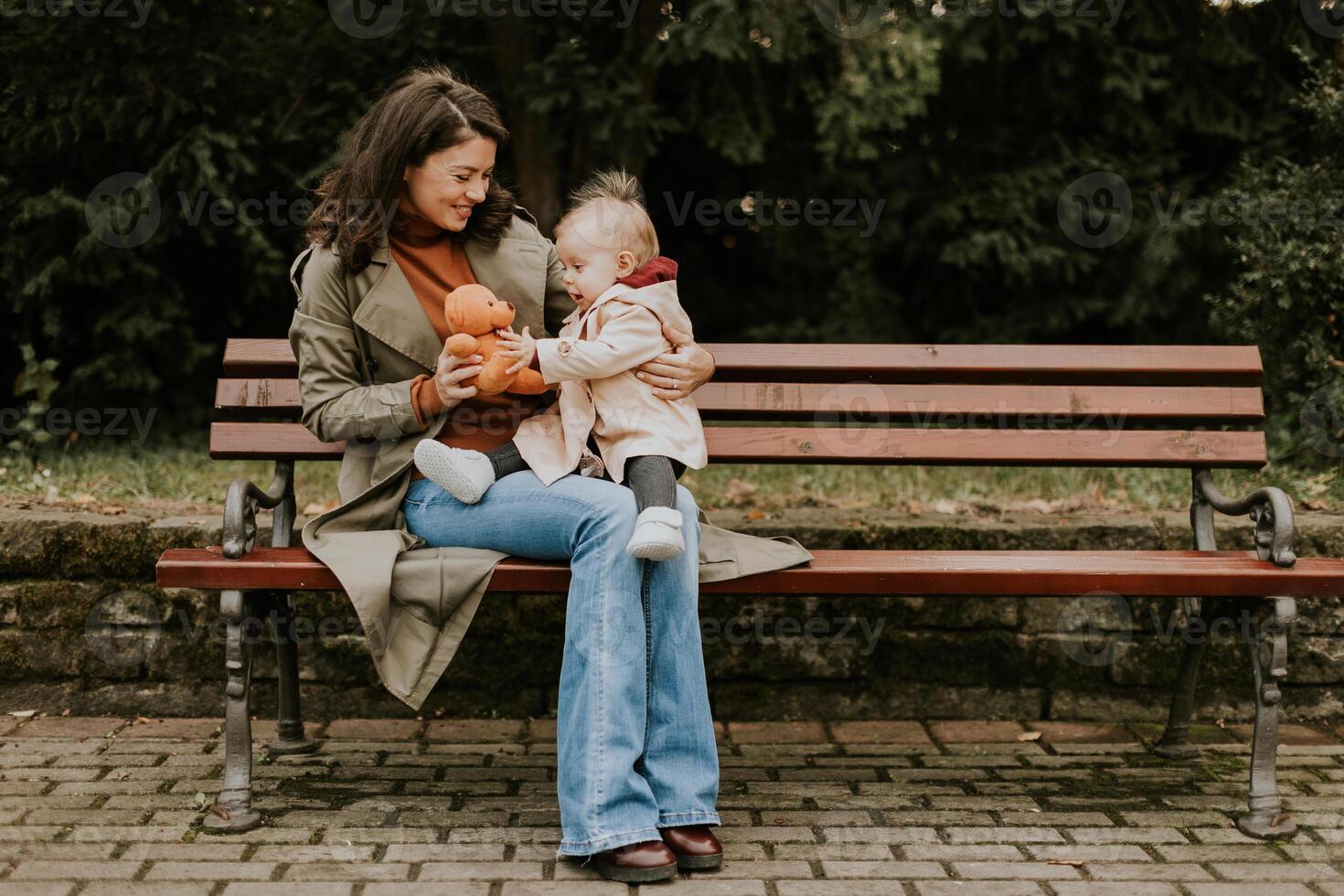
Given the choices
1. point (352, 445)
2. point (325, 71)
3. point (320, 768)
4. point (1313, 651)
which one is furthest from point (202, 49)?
point (1313, 651)

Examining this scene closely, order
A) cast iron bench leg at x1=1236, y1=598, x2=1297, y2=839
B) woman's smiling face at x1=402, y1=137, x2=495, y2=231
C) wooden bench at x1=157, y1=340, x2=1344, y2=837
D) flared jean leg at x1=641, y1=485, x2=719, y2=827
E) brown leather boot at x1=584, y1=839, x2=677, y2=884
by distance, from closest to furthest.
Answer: brown leather boot at x1=584, y1=839, x2=677, y2=884, flared jean leg at x1=641, y1=485, x2=719, y2=827, cast iron bench leg at x1=1236, y1=598, x2=1297, y2=839, woman's smiling face at x1=402, y1=137, x2=495, y2=231, wooden bench at x1=157, y1=340, x2=1344, y2=837

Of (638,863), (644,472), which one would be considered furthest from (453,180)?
(638,863)

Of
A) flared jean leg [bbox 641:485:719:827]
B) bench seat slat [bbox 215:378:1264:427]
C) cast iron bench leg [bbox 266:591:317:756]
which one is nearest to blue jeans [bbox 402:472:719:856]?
flared jean leg [bbox 641:485:719:827]

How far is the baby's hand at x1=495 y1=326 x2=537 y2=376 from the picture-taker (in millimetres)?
3164

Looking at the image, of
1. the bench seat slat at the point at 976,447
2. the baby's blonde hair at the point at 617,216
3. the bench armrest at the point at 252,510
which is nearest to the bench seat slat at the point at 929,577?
the bench armrest at the point at 252,510

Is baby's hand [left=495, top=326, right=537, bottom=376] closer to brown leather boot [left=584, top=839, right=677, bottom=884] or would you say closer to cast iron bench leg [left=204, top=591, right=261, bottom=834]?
cast iron bench leg [left=204, top=591, right=261, bottom=834]

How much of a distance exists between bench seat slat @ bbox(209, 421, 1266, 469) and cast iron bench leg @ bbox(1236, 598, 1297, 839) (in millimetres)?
638

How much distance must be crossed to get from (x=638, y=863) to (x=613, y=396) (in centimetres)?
111

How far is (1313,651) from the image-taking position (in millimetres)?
4102

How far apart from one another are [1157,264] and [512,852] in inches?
188

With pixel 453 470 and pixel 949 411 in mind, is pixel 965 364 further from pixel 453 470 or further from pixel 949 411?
pixel 453 470

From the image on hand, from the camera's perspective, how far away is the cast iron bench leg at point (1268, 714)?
324cm

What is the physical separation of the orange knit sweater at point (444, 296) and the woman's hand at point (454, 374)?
4.8 inches

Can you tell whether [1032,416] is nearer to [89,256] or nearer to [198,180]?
[198,180]
